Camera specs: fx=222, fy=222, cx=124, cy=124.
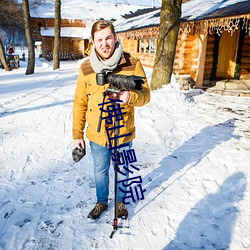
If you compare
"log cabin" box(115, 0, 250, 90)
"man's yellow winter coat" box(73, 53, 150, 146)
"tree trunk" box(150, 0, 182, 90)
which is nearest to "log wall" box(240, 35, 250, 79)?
"log cabin" box(115, 0, 250, 90)

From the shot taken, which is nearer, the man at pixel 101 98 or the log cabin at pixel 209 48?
the man at pixel 101 98

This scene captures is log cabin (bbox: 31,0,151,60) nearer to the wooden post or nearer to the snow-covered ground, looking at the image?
the wooden post

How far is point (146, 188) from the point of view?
3.00 metres

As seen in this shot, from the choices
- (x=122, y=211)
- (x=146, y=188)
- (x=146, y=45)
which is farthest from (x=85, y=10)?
(x=122, y=211)

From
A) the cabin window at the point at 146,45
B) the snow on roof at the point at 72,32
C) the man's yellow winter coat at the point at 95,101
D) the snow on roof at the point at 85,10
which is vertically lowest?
the man's yellow winter coat at the point at 95,101

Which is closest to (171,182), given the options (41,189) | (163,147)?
(163,147)

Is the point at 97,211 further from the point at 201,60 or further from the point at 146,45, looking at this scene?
the point at 146,45

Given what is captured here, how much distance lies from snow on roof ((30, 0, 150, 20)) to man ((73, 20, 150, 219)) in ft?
109

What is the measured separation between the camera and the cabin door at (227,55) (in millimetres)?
10633

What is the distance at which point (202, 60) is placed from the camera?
381 inches

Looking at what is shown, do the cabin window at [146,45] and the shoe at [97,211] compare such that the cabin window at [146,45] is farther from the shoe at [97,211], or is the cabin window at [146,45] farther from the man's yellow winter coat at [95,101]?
the shoe at [97,211]

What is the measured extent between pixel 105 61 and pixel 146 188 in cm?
185

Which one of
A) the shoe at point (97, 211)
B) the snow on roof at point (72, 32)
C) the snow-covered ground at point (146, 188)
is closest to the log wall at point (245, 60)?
the snow-covered ground at point (146, 188)

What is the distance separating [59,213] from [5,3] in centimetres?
3103
